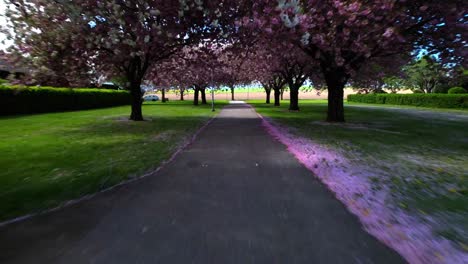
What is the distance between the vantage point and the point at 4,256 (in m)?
2.98

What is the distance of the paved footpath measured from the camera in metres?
2.96

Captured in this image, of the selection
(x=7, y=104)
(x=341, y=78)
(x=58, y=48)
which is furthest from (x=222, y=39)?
(x=7, y=104)

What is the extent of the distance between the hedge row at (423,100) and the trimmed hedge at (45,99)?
40.0m

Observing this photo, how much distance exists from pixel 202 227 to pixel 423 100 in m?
44.1

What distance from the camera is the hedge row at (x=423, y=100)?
1280 inches

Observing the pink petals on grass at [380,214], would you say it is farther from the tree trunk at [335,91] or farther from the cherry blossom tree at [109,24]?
the tree trunk at [335,91]

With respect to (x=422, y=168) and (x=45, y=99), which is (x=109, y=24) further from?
(x=45, y=99)

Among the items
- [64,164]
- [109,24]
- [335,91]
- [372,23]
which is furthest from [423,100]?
[64,164]

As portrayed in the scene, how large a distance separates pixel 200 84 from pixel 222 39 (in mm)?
28023

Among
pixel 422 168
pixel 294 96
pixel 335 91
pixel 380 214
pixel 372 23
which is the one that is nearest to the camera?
pixel 380 214

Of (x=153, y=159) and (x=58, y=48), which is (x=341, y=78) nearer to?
(x=153, y=159)

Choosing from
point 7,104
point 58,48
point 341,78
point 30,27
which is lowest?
point 7,104

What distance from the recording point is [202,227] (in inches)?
142

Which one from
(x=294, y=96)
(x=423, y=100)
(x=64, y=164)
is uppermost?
(x=294, y=96)
